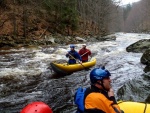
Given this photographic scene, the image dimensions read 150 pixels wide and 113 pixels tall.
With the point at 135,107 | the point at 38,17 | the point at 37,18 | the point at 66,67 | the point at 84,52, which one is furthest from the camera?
the point at 38,17

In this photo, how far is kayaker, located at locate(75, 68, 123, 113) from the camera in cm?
325

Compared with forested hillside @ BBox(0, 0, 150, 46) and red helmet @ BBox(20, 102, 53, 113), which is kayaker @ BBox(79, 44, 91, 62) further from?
forested hillside @ BBox(0, 0, 150, 46)

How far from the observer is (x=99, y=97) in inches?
128

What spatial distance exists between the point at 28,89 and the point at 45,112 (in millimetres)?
4914

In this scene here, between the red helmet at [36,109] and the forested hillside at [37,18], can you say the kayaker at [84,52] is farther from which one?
the forested hillside at [37,18]

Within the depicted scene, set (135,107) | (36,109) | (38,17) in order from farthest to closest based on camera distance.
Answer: (38,17) → (135,107) → (36,109)

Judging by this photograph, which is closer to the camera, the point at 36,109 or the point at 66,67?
the point at 36,109

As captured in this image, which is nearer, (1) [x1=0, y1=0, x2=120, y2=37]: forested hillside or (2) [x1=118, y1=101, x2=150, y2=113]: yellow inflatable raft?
(2) [x1=118, y1=101, x2=150, y2=113]: yellow inflatable raft

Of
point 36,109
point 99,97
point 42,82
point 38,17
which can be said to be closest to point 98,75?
point 99,97

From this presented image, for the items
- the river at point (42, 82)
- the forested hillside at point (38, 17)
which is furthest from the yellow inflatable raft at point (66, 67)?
the forested hillside at point (38, 17)

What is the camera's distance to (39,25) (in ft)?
80.3

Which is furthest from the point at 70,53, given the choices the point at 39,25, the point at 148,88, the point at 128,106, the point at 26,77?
the point at 39,25

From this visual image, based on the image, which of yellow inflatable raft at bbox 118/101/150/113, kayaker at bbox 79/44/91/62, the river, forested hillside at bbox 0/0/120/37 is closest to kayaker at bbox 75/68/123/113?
yellow inflatable raft at bbox 118/101/150/113

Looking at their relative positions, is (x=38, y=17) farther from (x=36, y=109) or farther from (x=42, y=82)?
(x=36, y=109)
